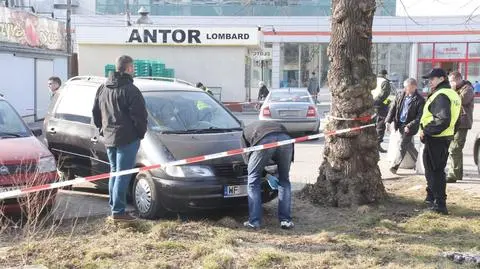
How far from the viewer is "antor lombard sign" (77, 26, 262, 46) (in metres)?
27.3

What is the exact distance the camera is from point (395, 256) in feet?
18.1

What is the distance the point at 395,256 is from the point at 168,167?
2.70 meters

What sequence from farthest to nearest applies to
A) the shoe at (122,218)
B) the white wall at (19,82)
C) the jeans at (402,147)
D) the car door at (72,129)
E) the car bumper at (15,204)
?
1. the white wall at (19,82)
2. the jeans at (402,147)
3. the car door at (72,129)
4. the shoe at (122,218)
5. the car bumper at (15,204)

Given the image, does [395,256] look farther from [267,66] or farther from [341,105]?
[267,66]

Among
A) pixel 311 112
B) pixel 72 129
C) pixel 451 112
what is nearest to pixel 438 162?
pixel 451 112

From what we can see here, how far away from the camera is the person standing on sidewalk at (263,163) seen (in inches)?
257

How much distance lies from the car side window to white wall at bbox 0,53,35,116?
34.0 feet

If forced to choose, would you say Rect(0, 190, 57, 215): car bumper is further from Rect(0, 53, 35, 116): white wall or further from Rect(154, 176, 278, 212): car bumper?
Rect(0, 53, 35, 116): white wall

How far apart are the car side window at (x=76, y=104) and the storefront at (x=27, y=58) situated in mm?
10272

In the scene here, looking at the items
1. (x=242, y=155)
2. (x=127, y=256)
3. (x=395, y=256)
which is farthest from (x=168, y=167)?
(x=395, y=256)

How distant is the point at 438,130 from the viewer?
7.16 metres

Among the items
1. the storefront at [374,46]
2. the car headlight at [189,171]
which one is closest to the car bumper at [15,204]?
the car headlight at [189,171]

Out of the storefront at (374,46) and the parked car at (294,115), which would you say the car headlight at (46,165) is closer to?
the parked car at (294,115)

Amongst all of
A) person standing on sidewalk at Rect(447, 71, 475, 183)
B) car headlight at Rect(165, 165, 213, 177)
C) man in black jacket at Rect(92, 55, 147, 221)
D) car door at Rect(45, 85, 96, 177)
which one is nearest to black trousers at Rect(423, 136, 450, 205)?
person standing on sidewalk at Rect(447, 71, 475, 183)
